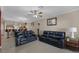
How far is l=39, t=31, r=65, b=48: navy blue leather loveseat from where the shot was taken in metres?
2.14

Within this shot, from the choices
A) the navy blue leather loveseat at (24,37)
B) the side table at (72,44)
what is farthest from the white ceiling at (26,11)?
the side table at (72,44)

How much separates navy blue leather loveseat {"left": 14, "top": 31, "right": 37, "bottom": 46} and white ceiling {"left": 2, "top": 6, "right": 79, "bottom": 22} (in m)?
0.27

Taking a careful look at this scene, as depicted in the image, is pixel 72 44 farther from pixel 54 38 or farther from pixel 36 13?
pixel 36 13

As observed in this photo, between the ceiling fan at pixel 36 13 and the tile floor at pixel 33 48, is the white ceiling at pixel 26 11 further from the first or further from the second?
the tile floor at pixel 33 48

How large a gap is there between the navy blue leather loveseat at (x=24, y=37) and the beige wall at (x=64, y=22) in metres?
0.16

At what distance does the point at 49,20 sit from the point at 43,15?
16cm

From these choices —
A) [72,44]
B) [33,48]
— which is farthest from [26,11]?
[72,44]

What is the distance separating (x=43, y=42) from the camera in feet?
7.20

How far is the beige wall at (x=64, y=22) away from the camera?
6.77 ft

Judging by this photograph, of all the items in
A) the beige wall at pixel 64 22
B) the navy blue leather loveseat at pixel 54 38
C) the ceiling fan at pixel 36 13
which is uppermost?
the ceiling fan at pixel 36 13

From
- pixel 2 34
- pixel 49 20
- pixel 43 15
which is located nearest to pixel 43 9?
pixel 43 15

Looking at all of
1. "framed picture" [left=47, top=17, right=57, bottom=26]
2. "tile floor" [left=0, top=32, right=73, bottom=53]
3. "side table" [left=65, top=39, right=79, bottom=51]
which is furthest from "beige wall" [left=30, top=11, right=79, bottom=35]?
"tile floor" [left=0, top=32, right=73, bottom=53]

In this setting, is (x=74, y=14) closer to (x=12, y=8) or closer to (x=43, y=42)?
(x=43, y=42)

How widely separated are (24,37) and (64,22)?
0.86m
